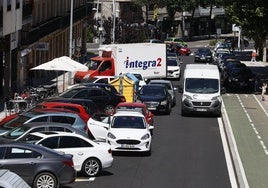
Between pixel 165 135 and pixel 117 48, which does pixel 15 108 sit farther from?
pixel 117 48

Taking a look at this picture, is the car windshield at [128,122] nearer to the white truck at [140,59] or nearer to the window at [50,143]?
the window at [50,143]

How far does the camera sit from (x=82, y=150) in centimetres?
Result: 2256

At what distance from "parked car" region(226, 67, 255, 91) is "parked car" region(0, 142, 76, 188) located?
34543mm

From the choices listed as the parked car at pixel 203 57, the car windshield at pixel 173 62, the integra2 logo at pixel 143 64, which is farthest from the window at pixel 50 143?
the parked car at pixel 203 57

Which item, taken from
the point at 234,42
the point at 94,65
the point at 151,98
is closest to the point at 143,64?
the point at 94,65

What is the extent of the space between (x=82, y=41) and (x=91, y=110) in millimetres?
55012

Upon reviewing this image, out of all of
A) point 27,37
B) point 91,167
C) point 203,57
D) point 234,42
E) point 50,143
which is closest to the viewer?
point 50,143

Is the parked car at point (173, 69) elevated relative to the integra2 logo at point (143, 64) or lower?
lower

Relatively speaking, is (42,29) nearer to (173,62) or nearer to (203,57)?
(173,62)

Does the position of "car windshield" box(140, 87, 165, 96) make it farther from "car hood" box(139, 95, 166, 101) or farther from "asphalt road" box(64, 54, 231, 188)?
"asphalt road" box(64, 54, 231, 188)

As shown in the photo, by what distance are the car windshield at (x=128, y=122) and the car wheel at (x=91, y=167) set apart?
498cm

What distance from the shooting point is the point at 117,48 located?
52.2 metres

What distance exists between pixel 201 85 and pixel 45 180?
818 inches

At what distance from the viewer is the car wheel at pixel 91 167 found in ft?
74.5
